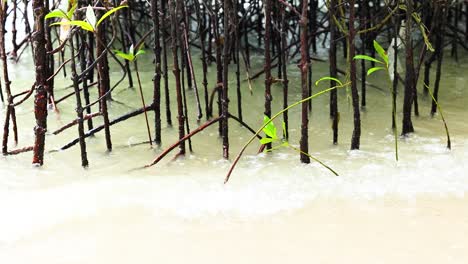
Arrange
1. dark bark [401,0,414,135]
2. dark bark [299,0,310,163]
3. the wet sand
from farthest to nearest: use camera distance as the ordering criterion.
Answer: dark bark [401,0,414,135] → dark bark [299,0,310,163] → the wet sand

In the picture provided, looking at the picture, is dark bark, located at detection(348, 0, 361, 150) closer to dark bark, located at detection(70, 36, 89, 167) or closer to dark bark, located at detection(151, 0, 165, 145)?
dark bark, located at detection(151, 0, 165, 145)

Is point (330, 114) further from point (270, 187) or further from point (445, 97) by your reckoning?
point (270, 187)

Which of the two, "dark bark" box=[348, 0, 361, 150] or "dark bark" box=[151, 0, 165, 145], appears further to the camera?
"dark bark" box=[151, 0, 165, 145]

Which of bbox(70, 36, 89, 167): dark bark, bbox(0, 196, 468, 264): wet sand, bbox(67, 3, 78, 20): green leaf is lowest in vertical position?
bbox(0, 196, 468, 264): wet sand

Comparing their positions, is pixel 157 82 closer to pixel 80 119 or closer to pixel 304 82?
pixel 80 119

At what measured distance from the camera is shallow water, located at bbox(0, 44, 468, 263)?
1188 millimetres

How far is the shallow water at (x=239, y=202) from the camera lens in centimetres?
119

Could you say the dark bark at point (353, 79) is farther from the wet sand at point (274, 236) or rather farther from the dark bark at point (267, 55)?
the wet sand at point (274, 236)

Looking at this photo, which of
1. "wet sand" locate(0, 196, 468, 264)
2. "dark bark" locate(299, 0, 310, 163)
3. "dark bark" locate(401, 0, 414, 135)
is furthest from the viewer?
"dark bark" locate(401, 0, 414, 135)

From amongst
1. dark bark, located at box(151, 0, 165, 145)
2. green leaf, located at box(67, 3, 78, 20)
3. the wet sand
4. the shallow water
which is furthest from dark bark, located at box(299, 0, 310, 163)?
green leaf, located at box(67, 3, 78, 20)

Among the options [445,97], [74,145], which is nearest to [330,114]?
[445,97]

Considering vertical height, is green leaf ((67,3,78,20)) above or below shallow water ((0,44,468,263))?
above

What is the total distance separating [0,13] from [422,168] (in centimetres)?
125

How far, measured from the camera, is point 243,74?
2.61 meters
